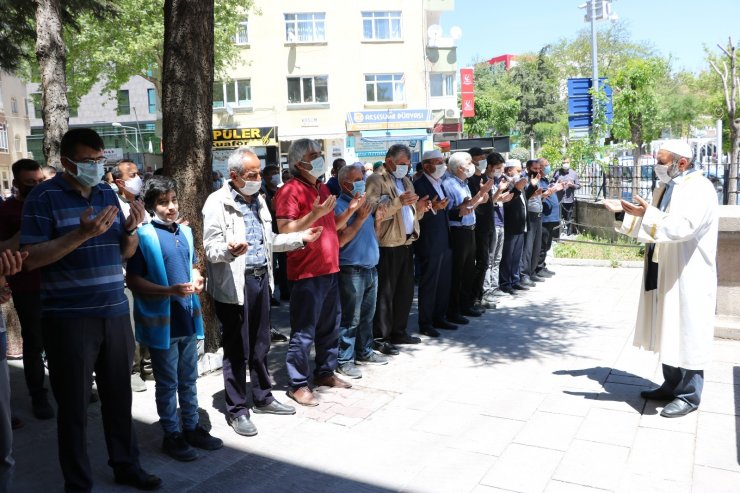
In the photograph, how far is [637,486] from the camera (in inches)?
160

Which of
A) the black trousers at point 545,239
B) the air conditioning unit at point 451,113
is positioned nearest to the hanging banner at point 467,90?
the air conditioning unit at point 451,113

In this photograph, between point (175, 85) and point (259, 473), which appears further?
point (175, 85)

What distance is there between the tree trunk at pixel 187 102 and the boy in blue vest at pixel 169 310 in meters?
1.98

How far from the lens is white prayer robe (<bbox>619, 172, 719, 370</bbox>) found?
502cm

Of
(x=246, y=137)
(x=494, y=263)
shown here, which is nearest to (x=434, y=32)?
(x=246, y=137)

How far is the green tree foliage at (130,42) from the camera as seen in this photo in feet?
90.7

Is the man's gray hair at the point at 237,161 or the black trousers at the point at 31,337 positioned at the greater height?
the man's gray hair at the point at 237,161

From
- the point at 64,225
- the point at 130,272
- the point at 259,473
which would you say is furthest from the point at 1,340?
the point at 259,473

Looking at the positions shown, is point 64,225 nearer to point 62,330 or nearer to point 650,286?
point 62,330

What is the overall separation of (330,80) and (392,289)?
29.9m

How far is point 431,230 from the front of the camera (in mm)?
7789

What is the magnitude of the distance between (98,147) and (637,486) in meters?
3.76

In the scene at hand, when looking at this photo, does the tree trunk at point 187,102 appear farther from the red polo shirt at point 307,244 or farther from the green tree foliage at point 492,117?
the green tree foliage at point 492,117

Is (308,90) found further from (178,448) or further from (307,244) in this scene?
(178,448)
